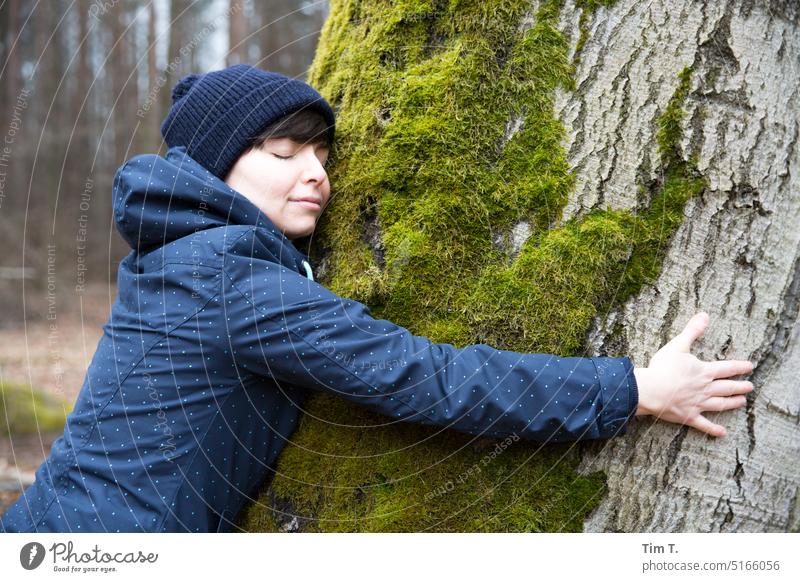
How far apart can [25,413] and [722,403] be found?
6.15 m

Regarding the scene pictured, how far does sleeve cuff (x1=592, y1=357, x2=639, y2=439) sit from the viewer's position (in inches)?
68.1

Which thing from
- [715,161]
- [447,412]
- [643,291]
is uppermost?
[715,161]

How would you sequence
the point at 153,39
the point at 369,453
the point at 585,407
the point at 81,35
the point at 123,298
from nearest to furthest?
the point at 585,407, the point at 369,453, the point at 123,298, the point at 153,39, the point at 81,35

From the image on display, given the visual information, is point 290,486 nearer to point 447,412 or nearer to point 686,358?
point 447,412

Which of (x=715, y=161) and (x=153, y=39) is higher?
(x=153, y=39)

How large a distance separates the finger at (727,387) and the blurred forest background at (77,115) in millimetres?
8708

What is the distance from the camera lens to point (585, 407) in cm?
172

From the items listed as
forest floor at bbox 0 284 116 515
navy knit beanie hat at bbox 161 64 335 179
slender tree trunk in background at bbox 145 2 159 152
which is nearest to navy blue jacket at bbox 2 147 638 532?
navy knit beanie hat at bbox 161 64 335 179

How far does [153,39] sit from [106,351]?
32.7ft

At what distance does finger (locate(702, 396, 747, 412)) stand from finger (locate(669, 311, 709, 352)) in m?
0.16

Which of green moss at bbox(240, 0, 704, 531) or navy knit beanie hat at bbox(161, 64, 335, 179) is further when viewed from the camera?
navy knit beanie hat at bbox(161, 64, 335, 179)

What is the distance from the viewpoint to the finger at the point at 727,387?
178 centimetres

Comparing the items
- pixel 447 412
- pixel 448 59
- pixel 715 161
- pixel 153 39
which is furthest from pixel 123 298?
pixel 153 39

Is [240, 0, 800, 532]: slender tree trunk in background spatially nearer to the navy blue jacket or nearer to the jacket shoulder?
the navy blue jacket
